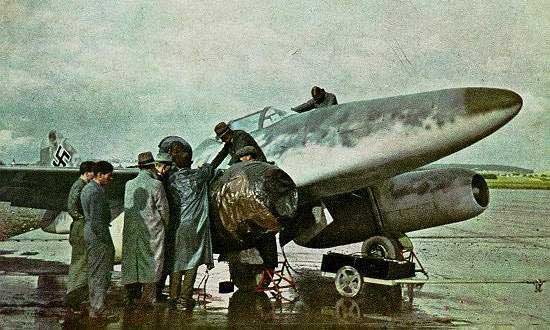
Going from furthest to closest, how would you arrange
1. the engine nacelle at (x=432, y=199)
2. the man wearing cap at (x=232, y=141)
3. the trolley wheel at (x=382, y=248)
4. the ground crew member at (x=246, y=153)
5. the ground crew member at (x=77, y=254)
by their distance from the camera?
the trolley wheel at (x=382, y=248), the engine nacelle at (x=432, y=199), the man wearing cap at (x=232, y=141), the ground crew member at (x=246, y=153), the ground crew member at (x=77, y=254)

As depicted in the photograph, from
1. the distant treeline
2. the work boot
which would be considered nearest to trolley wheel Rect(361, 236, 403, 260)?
the distant treeline

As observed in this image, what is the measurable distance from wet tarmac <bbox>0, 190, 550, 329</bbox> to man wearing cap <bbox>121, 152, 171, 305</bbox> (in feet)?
1.18

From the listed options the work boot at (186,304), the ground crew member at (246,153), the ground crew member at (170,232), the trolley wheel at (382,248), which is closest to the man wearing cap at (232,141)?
the ground crew member at (246,153)

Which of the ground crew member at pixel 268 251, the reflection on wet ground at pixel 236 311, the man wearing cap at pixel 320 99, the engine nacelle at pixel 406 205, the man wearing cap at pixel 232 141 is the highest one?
the man wearing cap at pixel 320 99

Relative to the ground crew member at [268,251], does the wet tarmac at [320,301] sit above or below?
below

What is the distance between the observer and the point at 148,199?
20.8ft

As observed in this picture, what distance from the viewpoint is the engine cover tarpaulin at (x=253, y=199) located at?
6227 millimetres

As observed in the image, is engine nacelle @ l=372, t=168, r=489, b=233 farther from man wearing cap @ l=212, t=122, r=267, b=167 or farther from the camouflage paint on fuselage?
man wearing cap @ l=212, t=122, r=267, b=167

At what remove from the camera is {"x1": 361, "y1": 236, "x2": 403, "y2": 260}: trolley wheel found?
28.4ft

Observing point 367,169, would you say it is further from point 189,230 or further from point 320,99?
point 189,230

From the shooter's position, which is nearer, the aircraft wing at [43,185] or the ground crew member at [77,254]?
the ground crew member at [77,254]

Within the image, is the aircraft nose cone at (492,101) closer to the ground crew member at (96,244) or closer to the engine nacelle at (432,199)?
the engine nacelle at (432,199)

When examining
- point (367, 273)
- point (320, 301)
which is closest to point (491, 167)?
point (367, 273)

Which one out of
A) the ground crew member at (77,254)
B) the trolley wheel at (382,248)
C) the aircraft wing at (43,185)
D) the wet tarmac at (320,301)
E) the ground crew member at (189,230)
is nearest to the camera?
the wet tarmac at (320,301)
